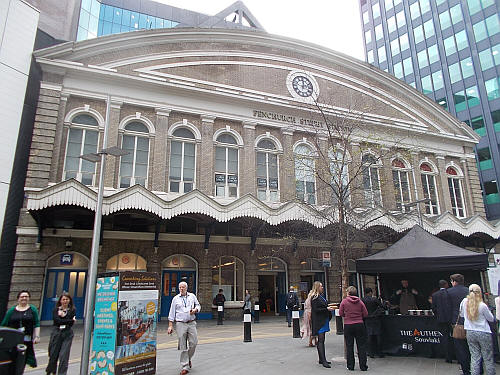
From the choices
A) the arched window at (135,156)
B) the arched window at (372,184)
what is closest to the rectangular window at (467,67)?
the arched window at (372,184)

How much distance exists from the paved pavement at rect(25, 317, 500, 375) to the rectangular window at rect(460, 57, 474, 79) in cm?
4013

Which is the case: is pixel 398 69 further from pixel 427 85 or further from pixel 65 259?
pixel 65 259

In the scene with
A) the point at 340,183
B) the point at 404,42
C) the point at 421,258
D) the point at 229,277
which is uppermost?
the point at 404,42

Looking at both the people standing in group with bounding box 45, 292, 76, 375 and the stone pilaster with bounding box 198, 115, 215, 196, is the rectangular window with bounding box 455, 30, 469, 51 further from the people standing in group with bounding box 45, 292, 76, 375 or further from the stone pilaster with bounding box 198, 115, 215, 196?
the people standing in group with bounding box 45, 292, 76, 375

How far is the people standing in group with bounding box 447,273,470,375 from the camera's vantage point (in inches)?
294

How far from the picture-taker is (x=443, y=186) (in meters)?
26.3

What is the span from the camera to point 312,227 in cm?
1886

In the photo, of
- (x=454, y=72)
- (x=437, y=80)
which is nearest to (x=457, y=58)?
(x=454, y=72)

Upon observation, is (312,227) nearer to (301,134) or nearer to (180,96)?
(301,134)

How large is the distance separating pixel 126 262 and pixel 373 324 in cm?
1261

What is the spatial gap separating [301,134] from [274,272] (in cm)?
843

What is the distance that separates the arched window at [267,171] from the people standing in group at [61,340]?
14595mm

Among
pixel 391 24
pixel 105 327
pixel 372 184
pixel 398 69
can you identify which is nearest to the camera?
pixel 105 327

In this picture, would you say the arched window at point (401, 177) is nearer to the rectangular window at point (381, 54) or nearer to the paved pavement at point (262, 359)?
the paved pavement at point (262, 359)
